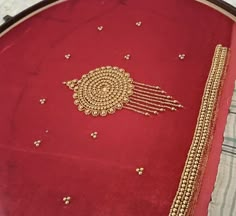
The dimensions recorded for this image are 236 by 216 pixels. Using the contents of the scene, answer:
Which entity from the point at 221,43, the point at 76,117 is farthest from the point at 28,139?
the point at 221,43

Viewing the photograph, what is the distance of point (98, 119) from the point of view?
1.13 meters

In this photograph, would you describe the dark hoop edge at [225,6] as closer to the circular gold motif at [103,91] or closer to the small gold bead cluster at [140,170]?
the circular gold motif at [103,91]

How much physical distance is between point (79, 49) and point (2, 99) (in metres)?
0.28

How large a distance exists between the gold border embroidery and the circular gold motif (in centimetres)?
21

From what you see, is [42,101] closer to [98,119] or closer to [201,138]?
[98,119]

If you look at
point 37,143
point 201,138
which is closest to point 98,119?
point 37,143

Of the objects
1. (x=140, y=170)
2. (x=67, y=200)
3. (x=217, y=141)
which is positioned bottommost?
(x=67, y=200)

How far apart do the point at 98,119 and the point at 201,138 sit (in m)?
0.28

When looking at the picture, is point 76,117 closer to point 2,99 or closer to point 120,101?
point 120,101

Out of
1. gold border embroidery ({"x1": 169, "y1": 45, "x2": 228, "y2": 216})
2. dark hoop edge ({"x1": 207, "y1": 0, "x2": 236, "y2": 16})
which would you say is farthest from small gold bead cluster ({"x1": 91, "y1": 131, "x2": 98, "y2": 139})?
dark hoop edge ({"x1": 207, "y1": 0, "x2": 236, "y2": 16})

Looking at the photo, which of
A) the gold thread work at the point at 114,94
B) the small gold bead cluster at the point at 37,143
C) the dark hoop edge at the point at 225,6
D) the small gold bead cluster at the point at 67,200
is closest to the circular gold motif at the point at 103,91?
the gold thread work at the point at 114,94

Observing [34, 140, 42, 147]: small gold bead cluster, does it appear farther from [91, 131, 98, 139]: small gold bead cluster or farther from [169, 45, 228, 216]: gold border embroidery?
[169, 45, 228, 216]: gold border embroidery

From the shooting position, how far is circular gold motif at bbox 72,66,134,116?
1.15 metres

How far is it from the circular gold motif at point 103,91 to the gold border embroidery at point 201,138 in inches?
8.3
